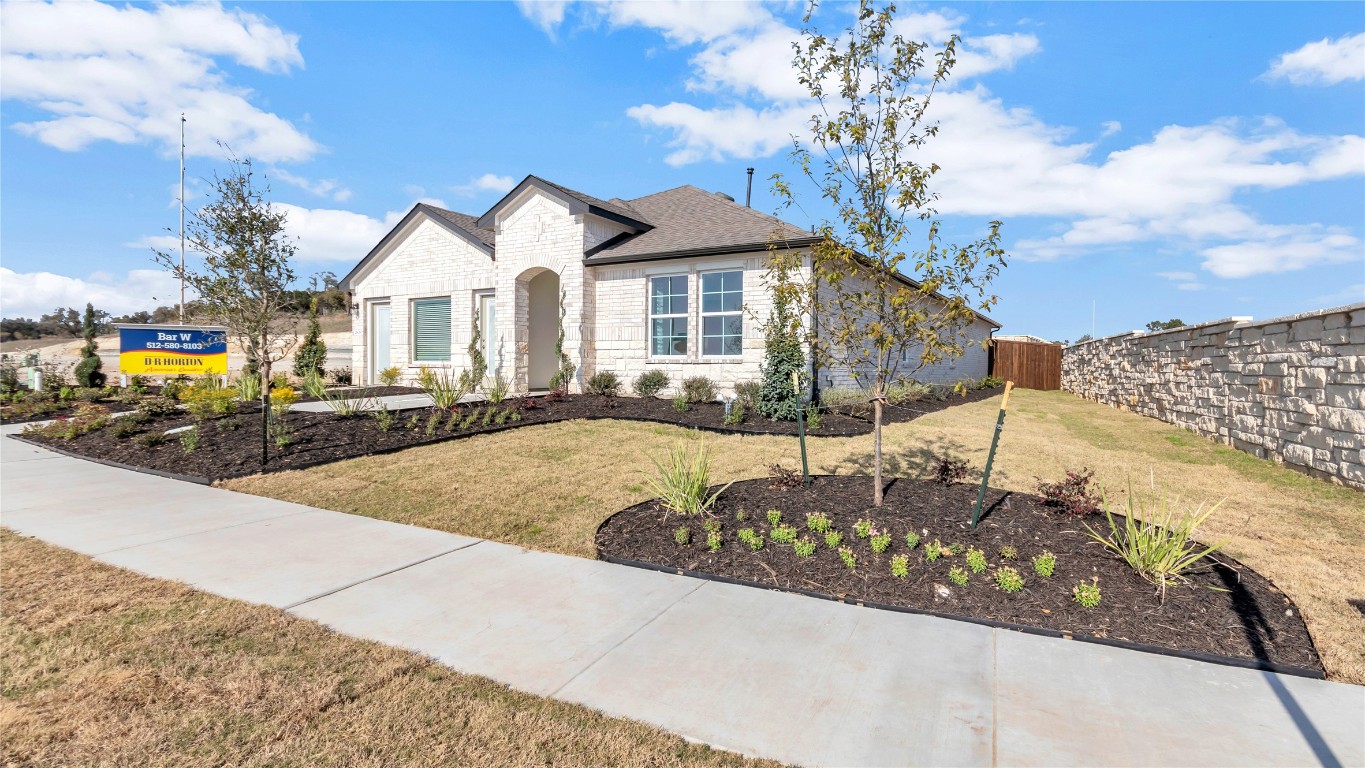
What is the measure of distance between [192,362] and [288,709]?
18122 mm

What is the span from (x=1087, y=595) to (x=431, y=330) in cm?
1764

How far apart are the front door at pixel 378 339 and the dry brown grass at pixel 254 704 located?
54.1 ft

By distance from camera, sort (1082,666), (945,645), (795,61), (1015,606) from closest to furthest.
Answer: (1082,666) → (945,645) → (1015,606) → (795,61)

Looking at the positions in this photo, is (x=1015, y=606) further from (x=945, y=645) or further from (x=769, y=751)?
(x=769, y=751)

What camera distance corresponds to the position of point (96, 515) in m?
5.94

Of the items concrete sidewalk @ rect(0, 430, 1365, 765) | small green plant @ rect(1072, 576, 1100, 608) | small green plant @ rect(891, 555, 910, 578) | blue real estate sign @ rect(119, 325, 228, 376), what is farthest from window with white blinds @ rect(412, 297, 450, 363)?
small green plant @ rect(1072, 576, 1100, 608)

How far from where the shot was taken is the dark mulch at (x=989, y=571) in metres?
3.66

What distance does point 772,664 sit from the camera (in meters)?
3.22

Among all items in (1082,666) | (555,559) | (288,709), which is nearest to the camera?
(288,709)

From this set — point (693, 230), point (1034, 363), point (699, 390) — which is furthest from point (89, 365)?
point (1034, 363)

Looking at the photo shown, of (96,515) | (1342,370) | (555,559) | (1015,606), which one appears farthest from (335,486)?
(1342,370)

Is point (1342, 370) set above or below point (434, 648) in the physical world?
above

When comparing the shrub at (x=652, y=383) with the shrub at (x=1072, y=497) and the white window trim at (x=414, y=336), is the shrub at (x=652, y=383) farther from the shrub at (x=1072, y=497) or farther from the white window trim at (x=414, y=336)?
the shrub at (x=1072, y=497)

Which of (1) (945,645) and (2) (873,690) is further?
(1) (945,645)
